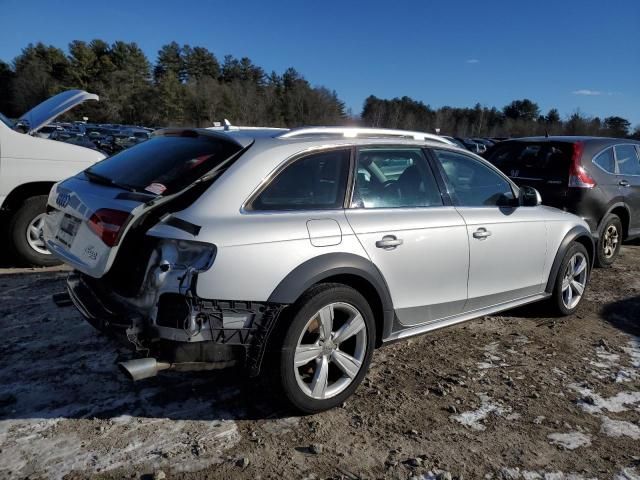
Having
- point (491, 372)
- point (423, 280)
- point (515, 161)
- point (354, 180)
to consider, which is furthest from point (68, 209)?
point (515, 161)

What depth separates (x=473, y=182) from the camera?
4.08 metres

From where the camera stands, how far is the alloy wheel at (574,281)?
15.9 ft

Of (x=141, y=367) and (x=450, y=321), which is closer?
(x=141, y=367)

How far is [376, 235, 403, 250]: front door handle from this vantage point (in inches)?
123

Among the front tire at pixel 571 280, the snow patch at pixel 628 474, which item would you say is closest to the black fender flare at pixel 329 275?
the snow patch at pixel 628 474

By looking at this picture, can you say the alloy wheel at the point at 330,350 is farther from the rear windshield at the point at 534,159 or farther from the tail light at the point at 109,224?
the rear windshield at the point at 534,159

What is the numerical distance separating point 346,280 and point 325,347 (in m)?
0.41

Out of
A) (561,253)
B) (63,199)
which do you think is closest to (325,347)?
(63,199)

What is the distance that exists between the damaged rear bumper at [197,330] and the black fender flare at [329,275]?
9 centimetres

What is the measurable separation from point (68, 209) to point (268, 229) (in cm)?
133

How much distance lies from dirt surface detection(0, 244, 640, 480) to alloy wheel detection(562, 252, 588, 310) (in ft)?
2.44

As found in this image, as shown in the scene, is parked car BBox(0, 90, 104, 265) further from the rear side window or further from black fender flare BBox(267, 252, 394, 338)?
the rear side window

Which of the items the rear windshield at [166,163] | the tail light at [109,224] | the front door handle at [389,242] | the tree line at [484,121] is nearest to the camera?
the tail light at [109,224]

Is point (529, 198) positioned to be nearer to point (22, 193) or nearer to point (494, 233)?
point (494, 233)
